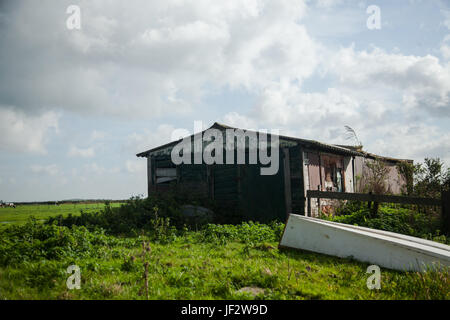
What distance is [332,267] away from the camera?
16.6ft

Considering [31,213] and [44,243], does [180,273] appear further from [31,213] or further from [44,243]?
[31,213]

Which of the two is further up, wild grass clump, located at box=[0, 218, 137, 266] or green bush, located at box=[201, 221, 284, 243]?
wild grass clump, located at box=[0, 218, 137, 266]

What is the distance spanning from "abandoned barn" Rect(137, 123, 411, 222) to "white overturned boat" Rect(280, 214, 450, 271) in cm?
444

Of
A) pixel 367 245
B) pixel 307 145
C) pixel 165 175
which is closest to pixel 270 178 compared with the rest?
pixel 307 145

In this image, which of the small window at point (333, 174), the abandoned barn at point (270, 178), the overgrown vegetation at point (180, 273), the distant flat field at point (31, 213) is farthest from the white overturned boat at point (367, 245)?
the distant flat field at point (31, 213)

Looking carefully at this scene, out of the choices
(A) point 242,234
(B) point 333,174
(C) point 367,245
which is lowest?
(A) point 242,234

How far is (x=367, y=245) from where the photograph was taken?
5.44 meters

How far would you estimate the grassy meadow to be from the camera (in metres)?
3.73

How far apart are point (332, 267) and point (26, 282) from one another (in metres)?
4.71

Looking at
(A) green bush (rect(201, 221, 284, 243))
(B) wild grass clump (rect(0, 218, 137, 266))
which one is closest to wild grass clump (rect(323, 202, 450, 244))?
(A) green bush (rect(201, 221, 284, 243))

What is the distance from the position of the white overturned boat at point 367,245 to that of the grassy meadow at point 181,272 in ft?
0.68

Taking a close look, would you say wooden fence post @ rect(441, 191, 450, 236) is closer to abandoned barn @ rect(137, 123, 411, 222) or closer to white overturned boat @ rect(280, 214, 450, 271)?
white overturned boat @ rect(280, 214, 450, 271)

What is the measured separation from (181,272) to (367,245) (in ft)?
11.1

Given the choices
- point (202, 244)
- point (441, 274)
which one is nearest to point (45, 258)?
point (202, 244)
